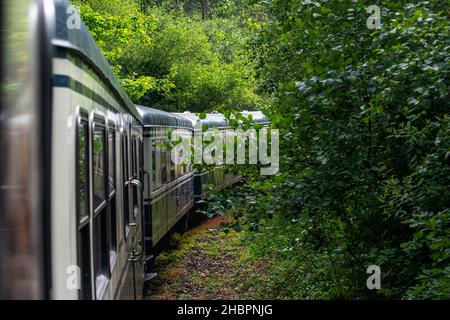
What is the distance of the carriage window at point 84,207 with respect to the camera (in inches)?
129

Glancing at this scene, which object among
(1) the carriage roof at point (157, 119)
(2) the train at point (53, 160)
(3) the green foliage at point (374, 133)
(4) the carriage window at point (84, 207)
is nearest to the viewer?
(2) the train at point (53, 160)

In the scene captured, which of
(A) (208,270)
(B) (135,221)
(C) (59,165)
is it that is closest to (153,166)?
(A) (208,270)

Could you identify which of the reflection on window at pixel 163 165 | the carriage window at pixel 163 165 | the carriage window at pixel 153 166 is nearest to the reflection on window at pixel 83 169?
the carriage window at pixel 153 166

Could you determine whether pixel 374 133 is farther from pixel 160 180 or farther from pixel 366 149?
pixel 160 180

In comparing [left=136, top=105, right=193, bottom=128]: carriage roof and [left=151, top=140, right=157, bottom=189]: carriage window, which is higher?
[left=136, top=105, right=193, bottom=128]: carriage roof

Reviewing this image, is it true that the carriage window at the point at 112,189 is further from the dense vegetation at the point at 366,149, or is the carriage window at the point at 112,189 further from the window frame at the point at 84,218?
the dense vegetation at the point at 366,149

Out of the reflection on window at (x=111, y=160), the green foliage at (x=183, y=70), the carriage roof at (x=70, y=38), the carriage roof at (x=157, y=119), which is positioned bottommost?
the reflection on window at (x=111, y=160)

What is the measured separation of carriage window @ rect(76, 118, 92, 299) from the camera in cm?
328

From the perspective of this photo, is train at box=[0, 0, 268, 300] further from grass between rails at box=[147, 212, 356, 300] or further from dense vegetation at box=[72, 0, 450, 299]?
grass between rails at box=[147, 212, 356, 300]

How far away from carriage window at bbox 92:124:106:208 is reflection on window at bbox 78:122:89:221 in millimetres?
271

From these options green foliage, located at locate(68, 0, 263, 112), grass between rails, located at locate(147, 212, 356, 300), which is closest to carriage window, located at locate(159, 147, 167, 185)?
grass between rails, located at locate(147, 212, 356, 300)

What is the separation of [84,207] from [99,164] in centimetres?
80

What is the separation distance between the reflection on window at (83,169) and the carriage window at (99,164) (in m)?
0.27

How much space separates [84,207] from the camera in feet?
11.3
